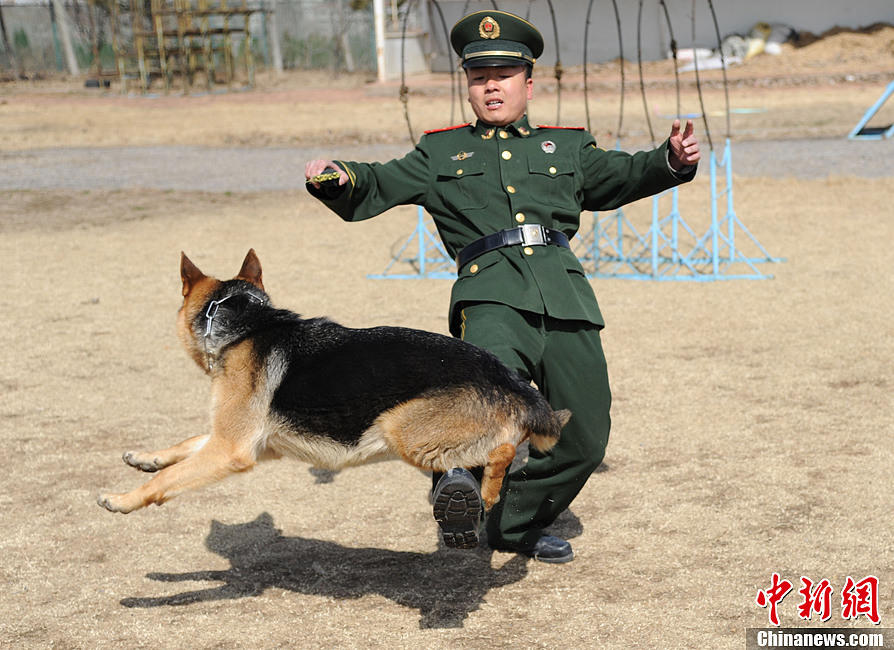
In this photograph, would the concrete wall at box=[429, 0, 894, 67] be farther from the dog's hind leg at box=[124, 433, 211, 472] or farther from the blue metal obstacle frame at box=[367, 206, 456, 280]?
the dog's hind leg at box=[124, 433, 211, 472]

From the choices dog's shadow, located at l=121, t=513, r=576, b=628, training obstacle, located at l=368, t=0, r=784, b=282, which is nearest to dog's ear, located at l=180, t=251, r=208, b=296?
dog's shadow, located at l=121, t=513, r=576, b=628

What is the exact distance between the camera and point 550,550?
163 inches

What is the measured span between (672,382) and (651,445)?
116 centimetres

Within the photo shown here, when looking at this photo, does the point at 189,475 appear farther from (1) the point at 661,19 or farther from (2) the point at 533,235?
(1) the point at 661,19

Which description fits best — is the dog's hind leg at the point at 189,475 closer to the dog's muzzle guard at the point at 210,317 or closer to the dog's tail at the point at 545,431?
the dog's muzzle guard at the point at 210,317

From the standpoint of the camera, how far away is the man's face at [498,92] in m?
3.98

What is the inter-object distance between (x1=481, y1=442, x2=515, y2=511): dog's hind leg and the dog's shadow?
25.0 inches

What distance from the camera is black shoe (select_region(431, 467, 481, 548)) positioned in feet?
9.82

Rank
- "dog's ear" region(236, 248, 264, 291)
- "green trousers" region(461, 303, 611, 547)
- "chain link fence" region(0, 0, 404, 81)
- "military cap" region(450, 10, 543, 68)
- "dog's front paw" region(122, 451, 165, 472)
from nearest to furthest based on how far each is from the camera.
→ "green trousers" region(461, 303, 611, 547) < "dog's front paw" region(122, 451, 165, 472) < "military cap" region(450, 10, 543, 68) < "dog's ear" region(236, 248, 264, 291) < "chain link fence" region(0, 0, 404, 81)

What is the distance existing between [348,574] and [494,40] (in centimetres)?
232

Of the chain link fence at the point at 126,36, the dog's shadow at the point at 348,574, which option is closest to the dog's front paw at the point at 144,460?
the dog's shadow at the point at 348,574

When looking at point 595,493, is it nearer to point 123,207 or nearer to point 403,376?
point 403,376

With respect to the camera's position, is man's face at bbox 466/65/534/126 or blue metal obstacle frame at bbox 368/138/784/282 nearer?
man's face at bbox 466/65/534/126

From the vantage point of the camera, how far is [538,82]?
25.9m
